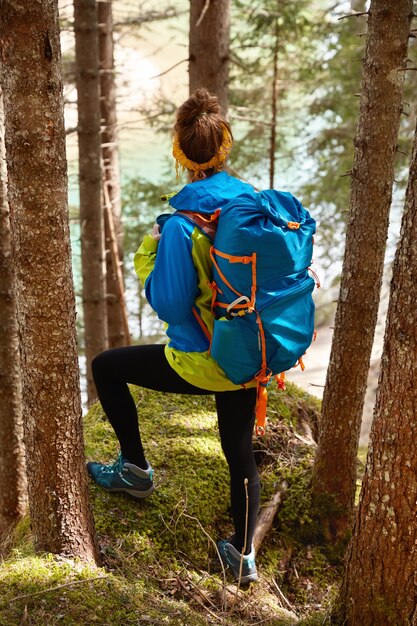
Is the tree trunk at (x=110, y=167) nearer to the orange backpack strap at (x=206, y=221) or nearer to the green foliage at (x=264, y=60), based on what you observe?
the green foliage at (x=264, y=60)

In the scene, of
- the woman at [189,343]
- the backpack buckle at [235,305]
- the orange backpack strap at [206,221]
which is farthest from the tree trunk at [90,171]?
the backpack buckle at [235,305]

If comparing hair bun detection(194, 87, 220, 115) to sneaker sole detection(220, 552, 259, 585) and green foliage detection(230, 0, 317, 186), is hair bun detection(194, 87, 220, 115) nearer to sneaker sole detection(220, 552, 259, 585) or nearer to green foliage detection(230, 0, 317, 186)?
sneaker sole detection(220, 552, 259, 585)

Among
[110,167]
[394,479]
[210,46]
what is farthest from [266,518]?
[110,167]

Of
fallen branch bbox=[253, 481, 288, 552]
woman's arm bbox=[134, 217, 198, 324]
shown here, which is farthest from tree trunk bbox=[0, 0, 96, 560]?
fallen branch bbox=[253, 481, 288, 552]

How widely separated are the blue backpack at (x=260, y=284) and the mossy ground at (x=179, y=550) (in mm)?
1083

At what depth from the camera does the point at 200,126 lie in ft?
9.77

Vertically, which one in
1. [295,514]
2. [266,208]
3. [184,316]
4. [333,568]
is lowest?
[333,568]

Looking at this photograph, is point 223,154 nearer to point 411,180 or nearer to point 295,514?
point 411,180

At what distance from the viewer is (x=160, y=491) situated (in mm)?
3980

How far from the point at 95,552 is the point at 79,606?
495 mm

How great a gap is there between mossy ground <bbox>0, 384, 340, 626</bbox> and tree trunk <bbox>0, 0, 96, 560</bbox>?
26 centimetres

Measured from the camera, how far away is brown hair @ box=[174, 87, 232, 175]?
9.78 ft

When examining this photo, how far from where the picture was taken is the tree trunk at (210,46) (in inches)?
Answer: 252

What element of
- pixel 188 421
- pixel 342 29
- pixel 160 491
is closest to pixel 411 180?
pixel 160 491
